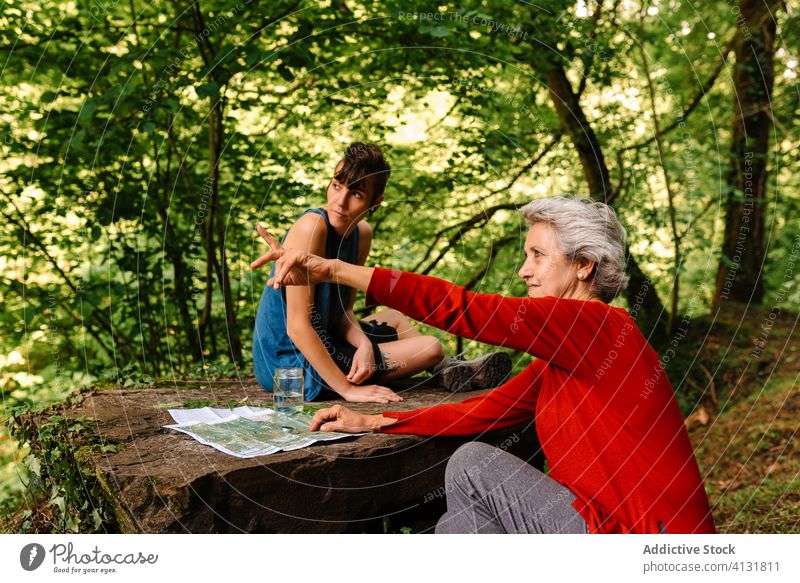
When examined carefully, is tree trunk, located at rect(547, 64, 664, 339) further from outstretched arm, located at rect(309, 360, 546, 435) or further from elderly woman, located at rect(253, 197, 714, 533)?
elderly woman, located at rect(253, 197, 714, 533)

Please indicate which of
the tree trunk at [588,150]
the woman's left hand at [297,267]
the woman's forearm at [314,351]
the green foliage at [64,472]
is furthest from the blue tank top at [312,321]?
the tree trunk at [588,150]

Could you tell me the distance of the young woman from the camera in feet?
11.6

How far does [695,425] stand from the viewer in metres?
6.39

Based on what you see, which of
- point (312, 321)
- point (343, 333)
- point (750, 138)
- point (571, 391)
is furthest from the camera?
point (750, 138)

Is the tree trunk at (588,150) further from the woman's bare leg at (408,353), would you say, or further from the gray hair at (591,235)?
the gray hair at (591,235)

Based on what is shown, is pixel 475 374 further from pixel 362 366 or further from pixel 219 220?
pixel 219 220

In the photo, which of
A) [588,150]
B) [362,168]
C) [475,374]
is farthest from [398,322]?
[588,150]

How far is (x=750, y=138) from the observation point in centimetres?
676

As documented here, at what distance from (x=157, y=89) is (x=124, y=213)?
3.02ft

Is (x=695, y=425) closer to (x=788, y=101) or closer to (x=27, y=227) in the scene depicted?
(x=788, y=101)

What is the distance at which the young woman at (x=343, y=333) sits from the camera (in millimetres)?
3521

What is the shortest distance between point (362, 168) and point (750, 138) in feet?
16.2

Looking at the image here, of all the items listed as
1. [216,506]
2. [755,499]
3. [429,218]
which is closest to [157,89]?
[429,218]

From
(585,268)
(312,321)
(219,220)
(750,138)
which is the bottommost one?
(312,321)
